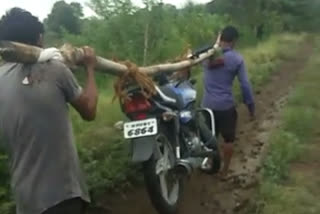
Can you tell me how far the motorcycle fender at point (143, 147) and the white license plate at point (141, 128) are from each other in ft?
0.16

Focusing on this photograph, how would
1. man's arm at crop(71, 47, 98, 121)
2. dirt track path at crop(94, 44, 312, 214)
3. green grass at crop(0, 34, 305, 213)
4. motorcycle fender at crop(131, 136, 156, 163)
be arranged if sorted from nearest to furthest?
man's arm at crop(71, 47, 98, 121)
motorcycle fender at crop(131, 136, 156, 163)
green grass at crop(0, 34, 305, 213)
dirt track path at crop(94, 44, 312, 214)

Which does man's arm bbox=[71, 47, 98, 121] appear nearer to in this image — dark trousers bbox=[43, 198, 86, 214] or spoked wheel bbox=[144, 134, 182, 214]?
dark trousers bbox=[43, 198, 86, 214]

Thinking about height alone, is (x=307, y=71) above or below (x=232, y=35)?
below

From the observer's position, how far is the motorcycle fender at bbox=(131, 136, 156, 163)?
5.51 metres

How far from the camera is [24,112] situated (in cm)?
362

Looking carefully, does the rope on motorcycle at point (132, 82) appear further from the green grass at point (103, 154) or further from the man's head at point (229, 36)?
the man's head at point (229, 36)

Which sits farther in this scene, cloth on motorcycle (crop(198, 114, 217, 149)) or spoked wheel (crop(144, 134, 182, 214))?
cloth on motorcycle (crop(198, 114, 217, 149))

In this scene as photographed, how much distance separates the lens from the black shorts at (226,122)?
7.37 metres

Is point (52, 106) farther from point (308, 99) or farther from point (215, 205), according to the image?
point (308, 99)

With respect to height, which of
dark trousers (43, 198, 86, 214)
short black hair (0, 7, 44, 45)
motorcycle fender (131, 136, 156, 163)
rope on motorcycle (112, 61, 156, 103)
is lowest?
motorcycle fender (131, 136, 156, 163)

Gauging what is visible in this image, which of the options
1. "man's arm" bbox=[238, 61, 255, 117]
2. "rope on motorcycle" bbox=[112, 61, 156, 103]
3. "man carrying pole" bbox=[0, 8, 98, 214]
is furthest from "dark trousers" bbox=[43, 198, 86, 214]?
"man's arm" bbox=[238, 61, 255, 117]

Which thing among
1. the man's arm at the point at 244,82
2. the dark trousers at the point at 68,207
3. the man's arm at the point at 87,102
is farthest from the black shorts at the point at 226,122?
the dark trousers at the point at 68,207

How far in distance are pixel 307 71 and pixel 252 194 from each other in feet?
39.4

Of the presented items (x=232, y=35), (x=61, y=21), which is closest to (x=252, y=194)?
(x=232, y=35)
